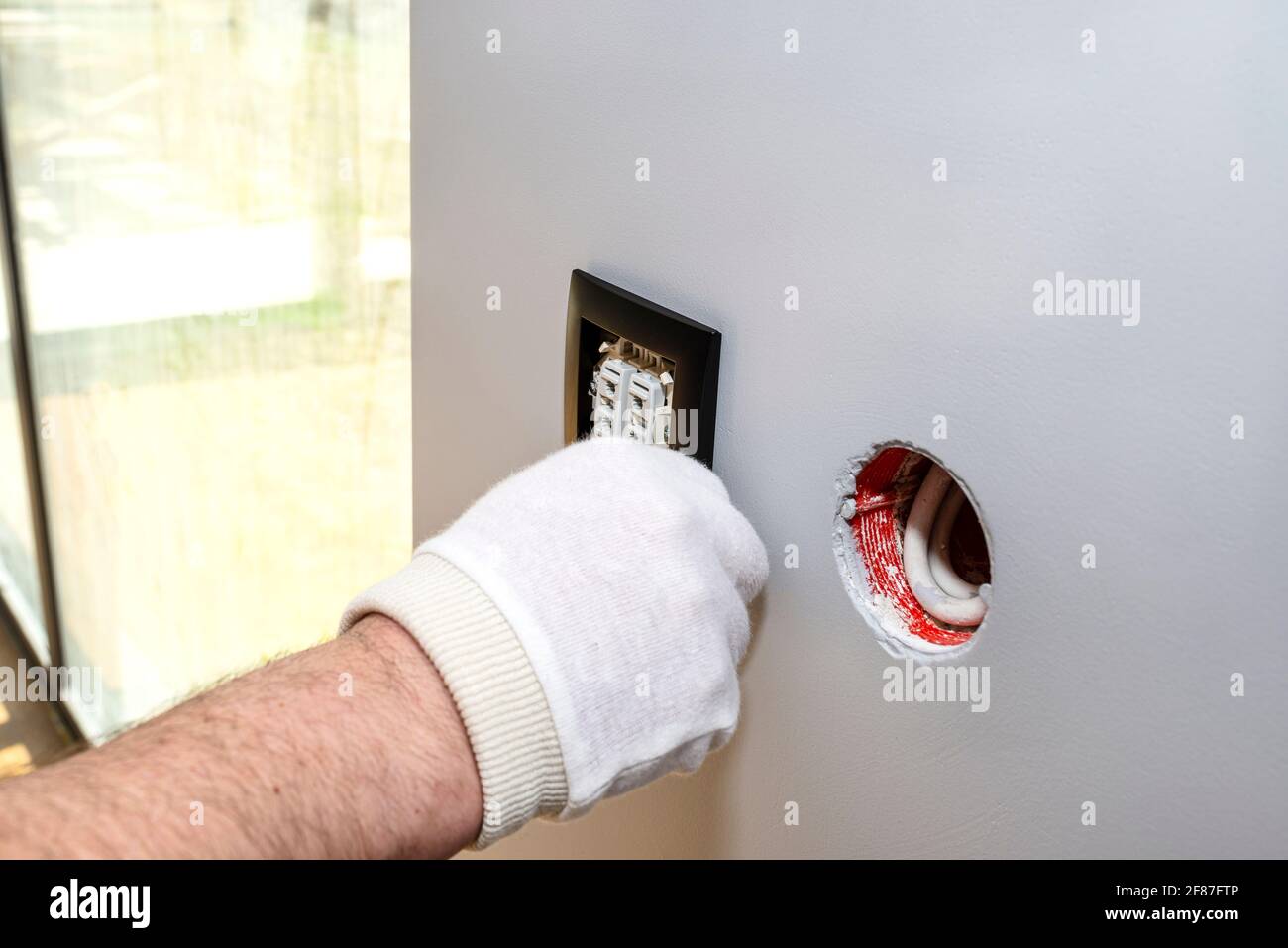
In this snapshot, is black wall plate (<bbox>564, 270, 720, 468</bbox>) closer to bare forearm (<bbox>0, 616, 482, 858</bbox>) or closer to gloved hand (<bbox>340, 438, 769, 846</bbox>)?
gloved hand (<bbox>340, 438, 769, 846</bbox>)

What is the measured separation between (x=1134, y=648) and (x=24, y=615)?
214 centimetres

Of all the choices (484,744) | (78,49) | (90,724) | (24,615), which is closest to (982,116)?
(484,744)

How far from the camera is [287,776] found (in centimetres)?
45

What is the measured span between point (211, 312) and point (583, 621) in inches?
41.1

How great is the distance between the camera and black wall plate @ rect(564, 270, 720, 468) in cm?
61

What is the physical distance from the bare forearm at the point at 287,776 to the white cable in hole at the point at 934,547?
0.24 metres

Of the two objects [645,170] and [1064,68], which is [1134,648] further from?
[645,170]

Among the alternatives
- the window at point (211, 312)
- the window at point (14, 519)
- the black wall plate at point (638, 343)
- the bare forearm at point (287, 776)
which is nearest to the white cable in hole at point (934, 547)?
the black wall plate at point (638, 343)

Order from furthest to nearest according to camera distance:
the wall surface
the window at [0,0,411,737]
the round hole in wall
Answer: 1. the window at [0,0,411,737]
2. the round hole in wall
3. the wall surface

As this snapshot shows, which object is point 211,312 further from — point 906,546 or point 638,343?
point 906,546

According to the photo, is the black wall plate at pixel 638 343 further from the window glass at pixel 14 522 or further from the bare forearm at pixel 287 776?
the window glass at pixel 14 522

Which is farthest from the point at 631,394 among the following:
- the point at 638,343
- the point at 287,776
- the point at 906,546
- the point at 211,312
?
the point at 211,312

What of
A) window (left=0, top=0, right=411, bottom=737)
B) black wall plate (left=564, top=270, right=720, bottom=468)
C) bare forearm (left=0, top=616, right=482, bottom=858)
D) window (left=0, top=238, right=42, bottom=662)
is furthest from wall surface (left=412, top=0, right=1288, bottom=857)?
window (left=0, top=238, right=42, bottom=662)

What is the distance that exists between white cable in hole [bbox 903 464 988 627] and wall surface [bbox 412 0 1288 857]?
4 centimetres
